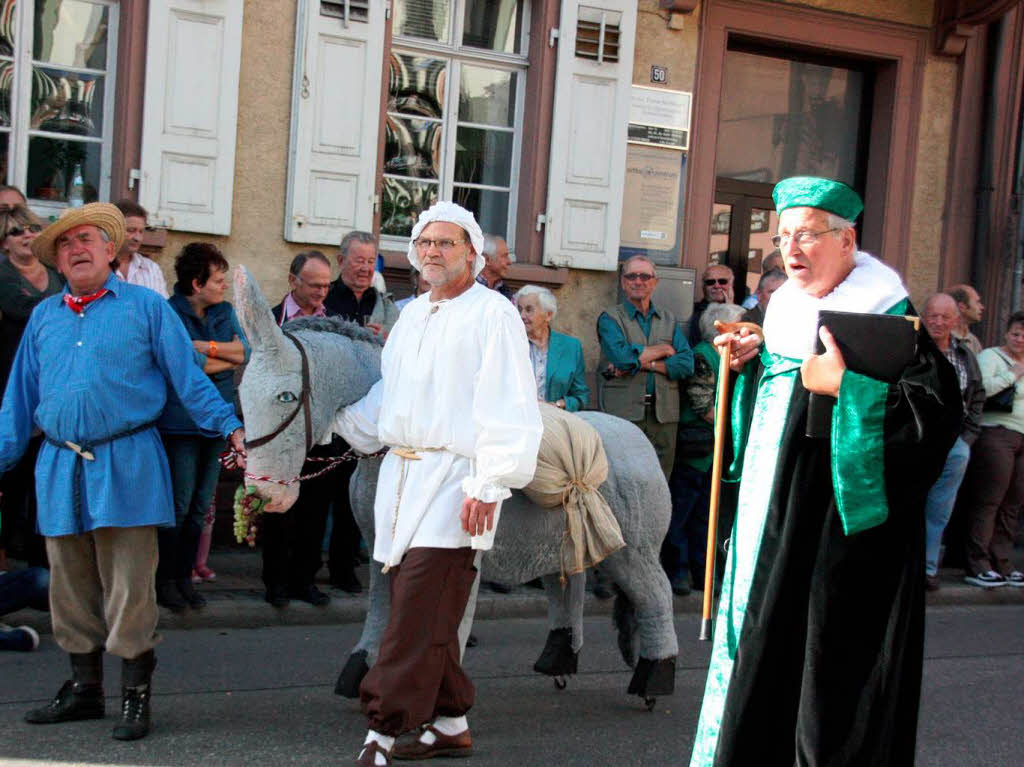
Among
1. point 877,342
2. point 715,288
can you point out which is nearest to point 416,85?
point 715,288

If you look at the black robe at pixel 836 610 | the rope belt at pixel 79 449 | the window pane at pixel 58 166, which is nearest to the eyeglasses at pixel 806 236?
the black robe at pixel 836 610

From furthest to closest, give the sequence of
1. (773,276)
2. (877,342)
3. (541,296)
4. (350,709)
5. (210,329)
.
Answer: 1. (773,276)
2. (541,296)
3. (210,329)
4. (350,709)
5. (877,342)

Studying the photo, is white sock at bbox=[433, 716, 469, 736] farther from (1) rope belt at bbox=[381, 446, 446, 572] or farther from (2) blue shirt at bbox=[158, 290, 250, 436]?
(2) blue shirt at bbox=[158, 290, 250, 436]

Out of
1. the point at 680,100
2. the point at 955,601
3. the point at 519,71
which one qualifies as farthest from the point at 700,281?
the point at 955,601

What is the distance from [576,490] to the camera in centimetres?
559

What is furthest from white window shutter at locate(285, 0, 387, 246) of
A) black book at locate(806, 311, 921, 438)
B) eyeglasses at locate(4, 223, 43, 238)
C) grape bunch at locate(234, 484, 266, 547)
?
black book at locate(806, 311, 921, 438)

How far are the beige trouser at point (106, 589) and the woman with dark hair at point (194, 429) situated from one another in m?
1.78

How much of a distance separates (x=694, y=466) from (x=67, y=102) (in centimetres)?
491

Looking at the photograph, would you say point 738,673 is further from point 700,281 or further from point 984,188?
point 984,188

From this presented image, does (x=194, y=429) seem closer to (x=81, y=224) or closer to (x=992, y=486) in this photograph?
(x=81, y=224)

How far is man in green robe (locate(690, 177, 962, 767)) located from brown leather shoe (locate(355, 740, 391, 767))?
4.01 ft

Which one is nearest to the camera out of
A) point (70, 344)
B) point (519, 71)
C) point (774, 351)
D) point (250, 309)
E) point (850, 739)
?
point (850, 739)

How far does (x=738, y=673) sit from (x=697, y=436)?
500cm

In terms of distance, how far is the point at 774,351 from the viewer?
14.0 feet
